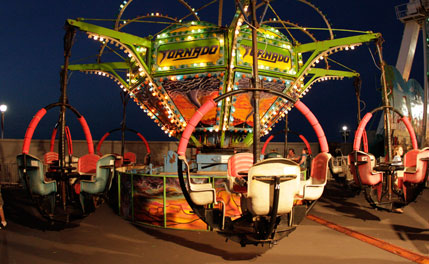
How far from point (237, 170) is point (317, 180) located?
4.13ft

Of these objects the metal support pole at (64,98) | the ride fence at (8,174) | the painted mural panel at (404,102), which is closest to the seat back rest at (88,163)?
the metal support pole at (64,98)

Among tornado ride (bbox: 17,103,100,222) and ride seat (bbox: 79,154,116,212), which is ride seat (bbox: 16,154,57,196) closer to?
tornado ride (bbox: 17,103,100,222)

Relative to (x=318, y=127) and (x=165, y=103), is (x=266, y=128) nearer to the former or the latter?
(x=165, y=103)

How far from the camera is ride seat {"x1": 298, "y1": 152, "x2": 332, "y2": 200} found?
185 inches

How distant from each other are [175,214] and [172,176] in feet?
2.59

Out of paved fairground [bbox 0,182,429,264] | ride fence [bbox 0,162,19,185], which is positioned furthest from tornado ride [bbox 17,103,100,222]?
ride fence [bbox 0,162,19,185]

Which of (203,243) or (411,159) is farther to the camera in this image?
(411,159)

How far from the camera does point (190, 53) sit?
321 inches

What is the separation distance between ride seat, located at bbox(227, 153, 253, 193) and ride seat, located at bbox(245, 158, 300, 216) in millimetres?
823

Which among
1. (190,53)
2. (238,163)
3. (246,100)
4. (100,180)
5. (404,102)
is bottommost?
(100,180)

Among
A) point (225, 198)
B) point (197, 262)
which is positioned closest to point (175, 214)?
point (225, 198)

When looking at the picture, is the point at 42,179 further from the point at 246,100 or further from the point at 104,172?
the point at 246,100

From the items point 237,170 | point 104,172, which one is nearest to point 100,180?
point 104,172

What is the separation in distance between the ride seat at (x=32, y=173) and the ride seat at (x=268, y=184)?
4056 mm
